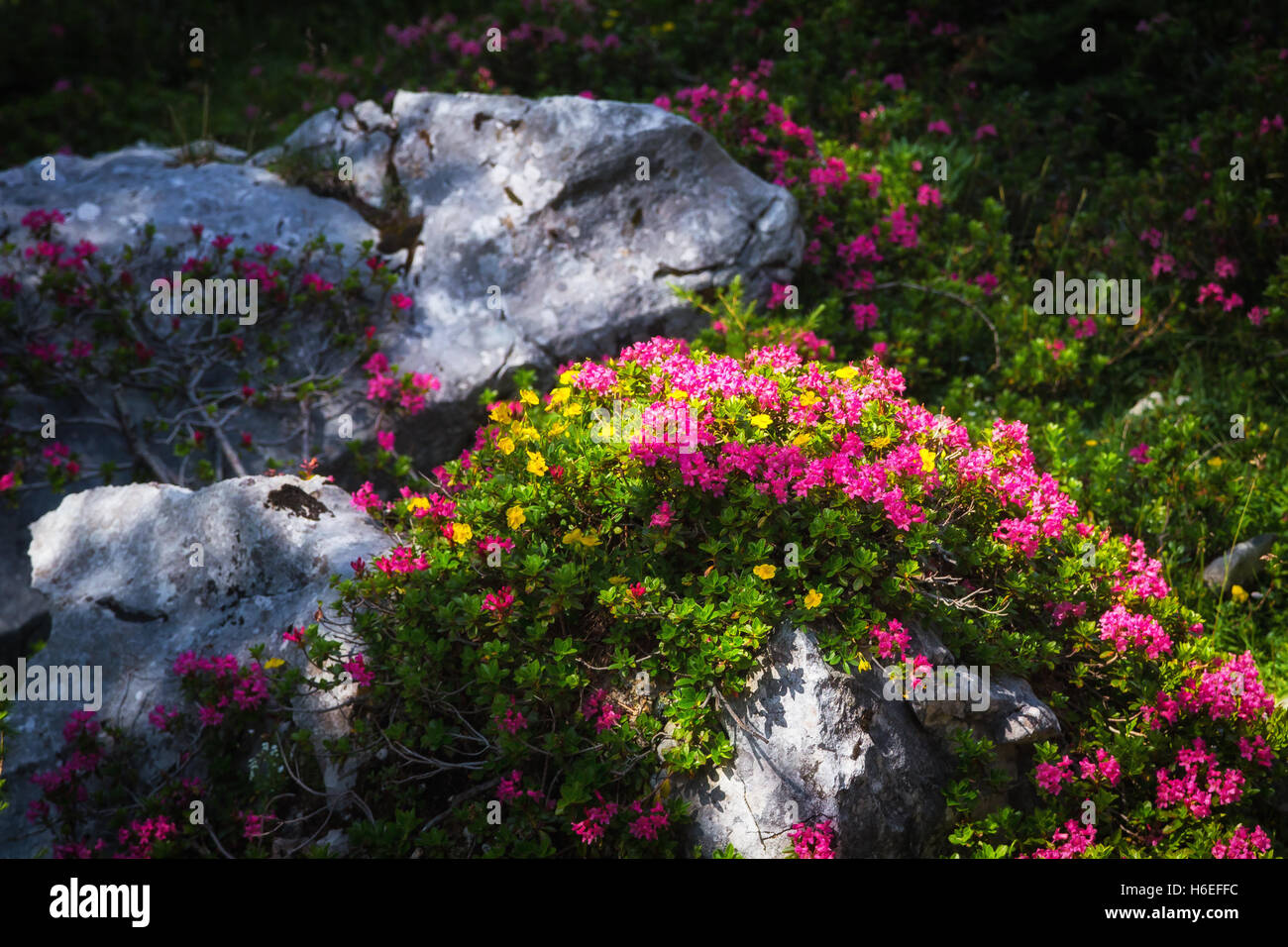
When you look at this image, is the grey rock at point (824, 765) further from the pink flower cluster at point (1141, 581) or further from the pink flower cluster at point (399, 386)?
the pink flower cluster at point (399, 386)

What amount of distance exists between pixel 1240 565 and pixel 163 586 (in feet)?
18.1

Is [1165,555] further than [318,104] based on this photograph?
No

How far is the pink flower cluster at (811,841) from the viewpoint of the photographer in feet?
10.8

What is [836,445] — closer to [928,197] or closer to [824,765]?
[824,765]

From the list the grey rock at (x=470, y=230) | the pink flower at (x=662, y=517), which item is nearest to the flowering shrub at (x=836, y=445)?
the pink flower at (x=662, y=517)

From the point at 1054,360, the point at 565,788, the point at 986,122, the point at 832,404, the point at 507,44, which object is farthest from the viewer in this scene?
the point at 507,44

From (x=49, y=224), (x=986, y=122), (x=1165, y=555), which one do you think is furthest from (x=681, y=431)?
(x=986, y=122)

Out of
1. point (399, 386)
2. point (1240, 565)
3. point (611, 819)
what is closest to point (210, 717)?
point (611, 819)

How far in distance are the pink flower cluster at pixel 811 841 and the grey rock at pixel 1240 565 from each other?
10.2 feet

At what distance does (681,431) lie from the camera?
3.91m

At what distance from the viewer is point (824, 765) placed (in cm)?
343
